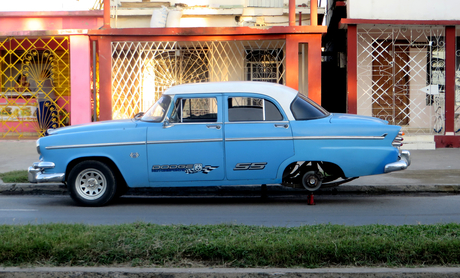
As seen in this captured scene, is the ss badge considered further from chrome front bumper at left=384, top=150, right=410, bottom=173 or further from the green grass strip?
the green grass strip

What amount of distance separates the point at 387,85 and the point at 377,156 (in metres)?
9.27

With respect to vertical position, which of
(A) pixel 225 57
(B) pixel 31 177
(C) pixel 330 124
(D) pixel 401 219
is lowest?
(D) pixel 401 219

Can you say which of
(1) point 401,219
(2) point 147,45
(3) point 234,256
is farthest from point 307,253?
(2) point 147,45

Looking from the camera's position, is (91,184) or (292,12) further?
(292,12)

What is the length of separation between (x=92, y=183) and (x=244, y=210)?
7.57 feet

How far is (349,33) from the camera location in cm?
1454

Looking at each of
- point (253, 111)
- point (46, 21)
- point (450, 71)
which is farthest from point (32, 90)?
point (450, 71)

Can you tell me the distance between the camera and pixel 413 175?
10289mm

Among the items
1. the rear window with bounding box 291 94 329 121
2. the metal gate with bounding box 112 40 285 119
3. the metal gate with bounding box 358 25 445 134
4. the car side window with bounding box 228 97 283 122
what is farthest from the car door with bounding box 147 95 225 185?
the metal gate with bounding box 358 25 445 134

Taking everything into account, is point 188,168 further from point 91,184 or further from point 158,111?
point 91,184

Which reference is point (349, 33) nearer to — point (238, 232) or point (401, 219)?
point (401, 219)

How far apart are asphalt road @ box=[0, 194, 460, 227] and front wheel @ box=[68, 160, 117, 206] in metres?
0.16

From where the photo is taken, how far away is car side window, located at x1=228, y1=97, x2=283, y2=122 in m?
7.87

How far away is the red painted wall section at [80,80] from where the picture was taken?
14.7 m
